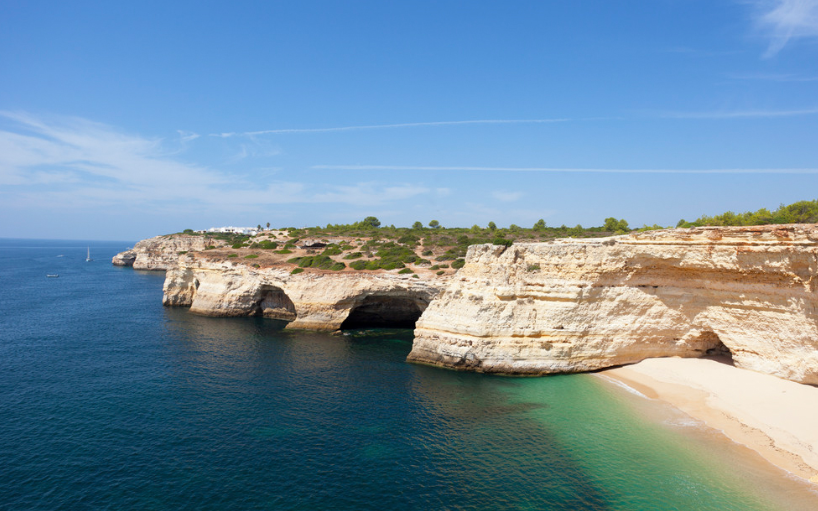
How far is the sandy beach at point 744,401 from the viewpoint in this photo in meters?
15.9

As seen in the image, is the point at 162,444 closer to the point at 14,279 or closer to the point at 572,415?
the point at 572,415

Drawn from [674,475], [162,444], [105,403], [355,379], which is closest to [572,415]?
[674,475]

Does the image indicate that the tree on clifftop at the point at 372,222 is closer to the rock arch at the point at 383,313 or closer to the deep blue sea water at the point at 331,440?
the rock arch at the point at 383,313

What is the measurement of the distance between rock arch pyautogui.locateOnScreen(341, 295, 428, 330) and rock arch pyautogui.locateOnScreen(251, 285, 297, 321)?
7.21 metres

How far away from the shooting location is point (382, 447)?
16.7 m

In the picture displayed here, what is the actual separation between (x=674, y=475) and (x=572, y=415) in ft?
16.7

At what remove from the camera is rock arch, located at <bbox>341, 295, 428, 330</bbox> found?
3788 cm

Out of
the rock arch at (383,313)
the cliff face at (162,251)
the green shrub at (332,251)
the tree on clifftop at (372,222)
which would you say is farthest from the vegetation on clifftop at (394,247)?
the cliff face at (162,251)

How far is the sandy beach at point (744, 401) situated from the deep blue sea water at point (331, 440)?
1.34m

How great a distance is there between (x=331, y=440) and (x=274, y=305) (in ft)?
91.5

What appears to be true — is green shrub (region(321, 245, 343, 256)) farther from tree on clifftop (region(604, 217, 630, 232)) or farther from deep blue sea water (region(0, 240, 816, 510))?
tree on clifftop (region(604, 217, 630, 232))

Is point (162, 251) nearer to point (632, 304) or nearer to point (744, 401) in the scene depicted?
point (632, 304)

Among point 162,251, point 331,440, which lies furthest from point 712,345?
point 162,251

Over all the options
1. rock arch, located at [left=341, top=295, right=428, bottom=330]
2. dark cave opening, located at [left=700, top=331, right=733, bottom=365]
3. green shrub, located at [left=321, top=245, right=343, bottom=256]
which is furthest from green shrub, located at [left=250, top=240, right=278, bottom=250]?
dark cave opening, located at [left=700, top=331, right=733, bottom=365]
